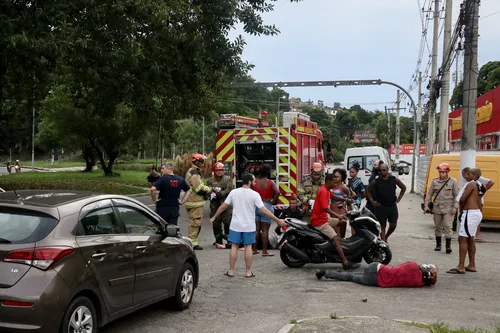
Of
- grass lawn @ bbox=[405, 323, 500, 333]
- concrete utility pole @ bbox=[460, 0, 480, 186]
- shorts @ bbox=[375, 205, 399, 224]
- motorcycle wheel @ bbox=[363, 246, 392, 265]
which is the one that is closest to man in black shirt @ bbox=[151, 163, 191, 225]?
motorcycle wheel @ bbox=[363, 246, 392, 265]

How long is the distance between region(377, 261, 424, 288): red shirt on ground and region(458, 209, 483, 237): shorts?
56.1 inches

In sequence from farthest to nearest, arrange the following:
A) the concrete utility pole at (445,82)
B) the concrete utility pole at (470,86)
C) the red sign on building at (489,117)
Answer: the red sign on building at (489,117) → the concrete utility pole at (445,82) → the concrete utility pole at (470,86)

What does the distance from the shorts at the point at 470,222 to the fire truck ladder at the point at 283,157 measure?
6805 mm

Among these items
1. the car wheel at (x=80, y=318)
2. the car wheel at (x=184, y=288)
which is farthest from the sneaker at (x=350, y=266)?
the car wheel at (x=80, y=318)

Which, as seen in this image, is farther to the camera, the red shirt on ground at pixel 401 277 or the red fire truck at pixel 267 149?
the red fire truck at pixel 267 149

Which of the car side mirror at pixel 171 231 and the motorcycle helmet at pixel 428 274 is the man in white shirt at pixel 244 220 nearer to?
the car side mirror at pixel 171 231

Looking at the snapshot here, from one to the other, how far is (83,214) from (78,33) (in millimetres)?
7700

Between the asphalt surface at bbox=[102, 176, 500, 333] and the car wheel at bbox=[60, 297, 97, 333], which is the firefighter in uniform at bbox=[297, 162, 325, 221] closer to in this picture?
the asphalt surface at bbox=[102, 176, 500, 333]

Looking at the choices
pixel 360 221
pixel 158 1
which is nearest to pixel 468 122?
pixel 360 221

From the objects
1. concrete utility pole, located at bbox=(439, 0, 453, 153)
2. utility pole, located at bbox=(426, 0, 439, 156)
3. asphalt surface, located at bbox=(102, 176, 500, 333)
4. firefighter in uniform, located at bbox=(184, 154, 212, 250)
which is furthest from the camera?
utility pole, located at bbox=(426, 0, 439, 156)

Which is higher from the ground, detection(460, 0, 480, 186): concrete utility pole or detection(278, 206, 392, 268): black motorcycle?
detection(460, 0, 480, 186): concrete utility pole

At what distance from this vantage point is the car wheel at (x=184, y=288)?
241 inches

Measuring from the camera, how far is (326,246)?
848 cm

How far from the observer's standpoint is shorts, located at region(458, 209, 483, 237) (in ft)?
27.2
